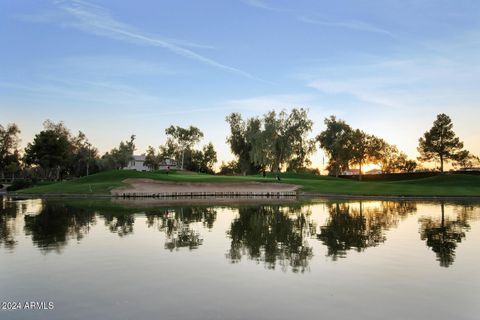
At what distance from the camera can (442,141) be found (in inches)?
3935

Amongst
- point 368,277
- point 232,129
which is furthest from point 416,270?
point 232,129

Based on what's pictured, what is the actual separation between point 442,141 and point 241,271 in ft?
322

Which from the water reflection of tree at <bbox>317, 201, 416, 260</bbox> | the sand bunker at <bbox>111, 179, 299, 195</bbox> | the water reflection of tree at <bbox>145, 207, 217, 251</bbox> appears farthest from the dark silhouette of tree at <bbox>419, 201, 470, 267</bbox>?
the sand bunker at <bbox>111, 179, 299, 195</bbox>

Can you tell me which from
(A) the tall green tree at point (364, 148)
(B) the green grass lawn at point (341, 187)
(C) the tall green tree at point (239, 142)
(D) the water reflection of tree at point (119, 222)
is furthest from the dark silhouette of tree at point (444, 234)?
(C) the tall green tree at point (239, 142)

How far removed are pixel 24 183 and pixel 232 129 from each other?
180 feet

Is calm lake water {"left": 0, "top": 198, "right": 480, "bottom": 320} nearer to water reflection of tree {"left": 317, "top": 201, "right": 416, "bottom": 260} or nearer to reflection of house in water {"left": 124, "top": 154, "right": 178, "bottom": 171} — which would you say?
water reflection of tree {"left": 317, "top": 201, "right": 416, "bottom": 260}

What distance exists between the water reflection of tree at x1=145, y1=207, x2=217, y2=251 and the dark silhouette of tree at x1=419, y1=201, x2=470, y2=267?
11463mm

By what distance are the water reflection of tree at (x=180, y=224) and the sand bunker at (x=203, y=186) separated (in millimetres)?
26643

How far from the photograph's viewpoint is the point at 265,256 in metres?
18.0

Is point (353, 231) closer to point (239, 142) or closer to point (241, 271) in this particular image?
point (241, 271)

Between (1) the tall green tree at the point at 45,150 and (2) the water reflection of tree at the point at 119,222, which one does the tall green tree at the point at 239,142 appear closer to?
(1) the tall green tree at the point at 45,150

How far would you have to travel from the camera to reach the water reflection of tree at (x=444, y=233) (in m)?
18.6

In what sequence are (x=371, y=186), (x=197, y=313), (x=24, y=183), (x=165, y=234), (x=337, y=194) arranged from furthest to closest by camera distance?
1. (x=24, y=183)
2. (x=371, y=186)
3. (x=337, y=194)
4. (x=165, y=234)
5. (x=197, y=313)

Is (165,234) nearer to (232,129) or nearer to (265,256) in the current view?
(265,256)
